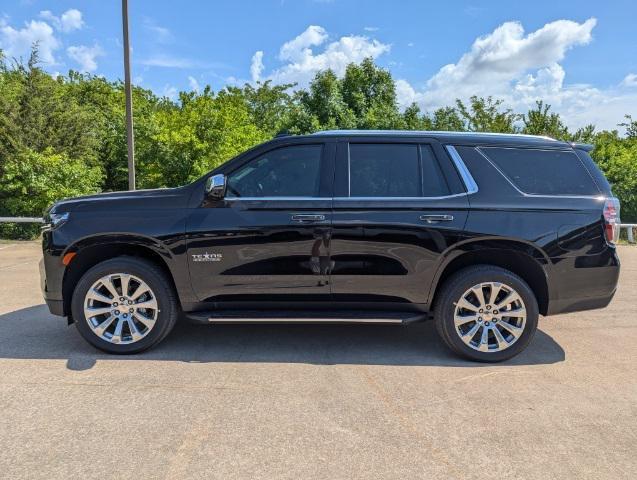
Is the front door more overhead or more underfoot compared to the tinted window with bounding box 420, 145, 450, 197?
more underfoot

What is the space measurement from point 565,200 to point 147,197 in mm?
3525

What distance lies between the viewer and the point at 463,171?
4156mm

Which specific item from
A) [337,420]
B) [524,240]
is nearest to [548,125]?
[524,240]

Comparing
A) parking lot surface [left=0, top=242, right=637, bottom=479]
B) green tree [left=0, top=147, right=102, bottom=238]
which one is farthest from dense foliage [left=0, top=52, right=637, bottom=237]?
parking lot surface [left=0, top=242, right=637, bottom=479]

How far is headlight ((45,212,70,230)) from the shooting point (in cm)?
416

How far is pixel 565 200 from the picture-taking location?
406cm

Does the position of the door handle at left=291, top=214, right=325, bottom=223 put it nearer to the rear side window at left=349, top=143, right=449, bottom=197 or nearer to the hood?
the rear side window at left=349, top=143, right=449, bottom=197

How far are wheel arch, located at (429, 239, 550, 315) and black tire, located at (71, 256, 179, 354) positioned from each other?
7.33 feet

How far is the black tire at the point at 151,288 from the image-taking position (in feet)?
13.5

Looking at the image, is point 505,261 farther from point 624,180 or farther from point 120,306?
point 624,180

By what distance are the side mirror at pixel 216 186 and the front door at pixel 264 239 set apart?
0.08m

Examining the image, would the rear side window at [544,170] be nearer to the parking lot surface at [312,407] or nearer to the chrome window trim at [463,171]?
the chrome window trim at [463,171]

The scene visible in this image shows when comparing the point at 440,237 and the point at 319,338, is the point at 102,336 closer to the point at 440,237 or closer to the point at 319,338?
the point at 319,338

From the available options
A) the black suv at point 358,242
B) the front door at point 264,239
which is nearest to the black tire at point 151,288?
the black suv at point 358,242
